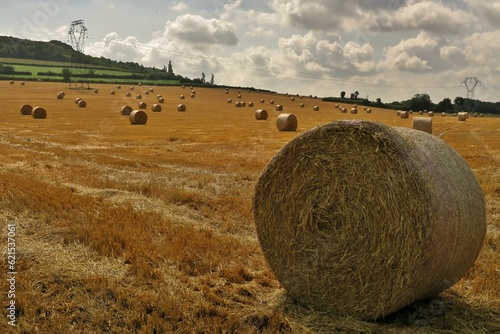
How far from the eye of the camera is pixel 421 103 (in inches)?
3794

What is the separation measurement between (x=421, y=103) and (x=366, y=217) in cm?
9647

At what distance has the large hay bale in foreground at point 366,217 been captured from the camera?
556 centimetres

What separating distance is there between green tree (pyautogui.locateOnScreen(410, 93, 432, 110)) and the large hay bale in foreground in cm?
9309

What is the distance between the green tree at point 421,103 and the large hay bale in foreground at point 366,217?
9309cm

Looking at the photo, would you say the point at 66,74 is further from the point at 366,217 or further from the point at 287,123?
the point at 366,217

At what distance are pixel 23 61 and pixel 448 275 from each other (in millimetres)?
123851

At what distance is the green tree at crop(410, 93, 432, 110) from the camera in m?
95.0

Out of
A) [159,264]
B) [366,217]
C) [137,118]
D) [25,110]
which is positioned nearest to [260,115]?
[137,118]

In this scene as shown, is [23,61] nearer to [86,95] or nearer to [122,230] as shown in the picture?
[86,95]

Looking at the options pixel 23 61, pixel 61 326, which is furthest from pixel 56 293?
pixel 23 61

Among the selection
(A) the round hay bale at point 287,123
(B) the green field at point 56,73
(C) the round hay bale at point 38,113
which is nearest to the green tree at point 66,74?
(B) the green field at point 56,73

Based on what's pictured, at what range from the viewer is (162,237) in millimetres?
8250

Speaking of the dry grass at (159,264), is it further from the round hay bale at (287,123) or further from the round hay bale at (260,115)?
the round hay bale at (260,115)

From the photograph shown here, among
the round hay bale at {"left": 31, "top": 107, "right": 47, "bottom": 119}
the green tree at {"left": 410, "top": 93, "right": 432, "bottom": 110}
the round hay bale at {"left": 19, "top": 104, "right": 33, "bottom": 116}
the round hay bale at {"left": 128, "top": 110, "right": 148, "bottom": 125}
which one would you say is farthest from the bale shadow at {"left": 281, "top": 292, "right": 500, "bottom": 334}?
the green tree at {"left": 410, "top": 93, "right": 432, "bottom": 110}
